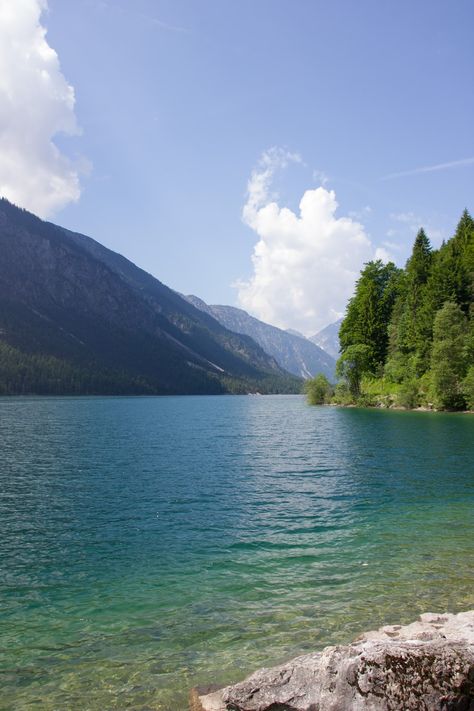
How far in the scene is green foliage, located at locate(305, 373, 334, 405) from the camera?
140m

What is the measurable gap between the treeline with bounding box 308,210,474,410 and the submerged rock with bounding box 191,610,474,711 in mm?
84545

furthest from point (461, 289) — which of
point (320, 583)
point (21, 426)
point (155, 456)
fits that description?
point (320, 583)

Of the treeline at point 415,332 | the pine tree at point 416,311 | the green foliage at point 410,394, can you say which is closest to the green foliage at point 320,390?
the treeline at point 415,332

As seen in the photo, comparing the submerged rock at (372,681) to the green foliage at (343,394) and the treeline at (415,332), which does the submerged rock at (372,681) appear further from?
the green foliage at (343,394)

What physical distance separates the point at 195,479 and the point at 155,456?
11806 millimetres

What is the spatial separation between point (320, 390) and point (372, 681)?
451ft

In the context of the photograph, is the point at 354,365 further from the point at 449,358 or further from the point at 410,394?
the point at 449,358

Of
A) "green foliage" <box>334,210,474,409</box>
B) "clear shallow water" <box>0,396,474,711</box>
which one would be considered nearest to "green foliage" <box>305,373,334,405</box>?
"green foliage" <box>334,210,474,409</box>

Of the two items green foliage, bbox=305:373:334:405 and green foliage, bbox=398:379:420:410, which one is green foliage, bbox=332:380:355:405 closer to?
green foliage, bbox=305:373:334:405

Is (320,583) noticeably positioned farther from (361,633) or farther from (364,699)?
(364,699)

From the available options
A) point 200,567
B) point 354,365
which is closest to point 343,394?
point 354,365

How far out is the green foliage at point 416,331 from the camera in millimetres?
88000

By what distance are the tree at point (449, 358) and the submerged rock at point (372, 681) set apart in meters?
86.9

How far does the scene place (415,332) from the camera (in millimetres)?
103062
